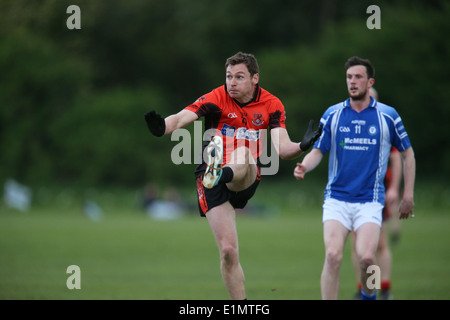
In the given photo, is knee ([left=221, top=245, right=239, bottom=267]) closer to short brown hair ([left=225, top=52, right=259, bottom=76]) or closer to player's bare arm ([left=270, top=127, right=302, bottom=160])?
player's bare arm ([left=270, top=127, right=302, bottom=160])

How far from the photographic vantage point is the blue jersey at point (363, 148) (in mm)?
7438

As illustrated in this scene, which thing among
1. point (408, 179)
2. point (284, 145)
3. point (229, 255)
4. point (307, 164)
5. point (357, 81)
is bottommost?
point (229, 255)

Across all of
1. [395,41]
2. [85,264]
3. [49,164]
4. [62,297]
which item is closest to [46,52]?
[49,164]

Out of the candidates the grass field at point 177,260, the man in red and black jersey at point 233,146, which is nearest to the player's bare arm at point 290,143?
the man in red and black jersey at point 233,146

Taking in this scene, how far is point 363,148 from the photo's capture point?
7473 millimetres

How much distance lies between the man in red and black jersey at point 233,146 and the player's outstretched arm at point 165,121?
16 mm

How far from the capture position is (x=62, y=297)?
917 cm

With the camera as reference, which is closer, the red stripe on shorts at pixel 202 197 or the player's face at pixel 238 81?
the player's face at pixel 238 81

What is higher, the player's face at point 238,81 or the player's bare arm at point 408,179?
the player's face at point 238,81

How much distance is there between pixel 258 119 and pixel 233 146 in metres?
0.39

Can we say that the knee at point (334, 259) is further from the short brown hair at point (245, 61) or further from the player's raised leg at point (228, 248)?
the short brown hair at point (245, 61)

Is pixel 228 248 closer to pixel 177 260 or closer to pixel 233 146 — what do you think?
pixel 233 146

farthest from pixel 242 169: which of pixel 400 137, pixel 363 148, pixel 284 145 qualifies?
pixel 400 137
